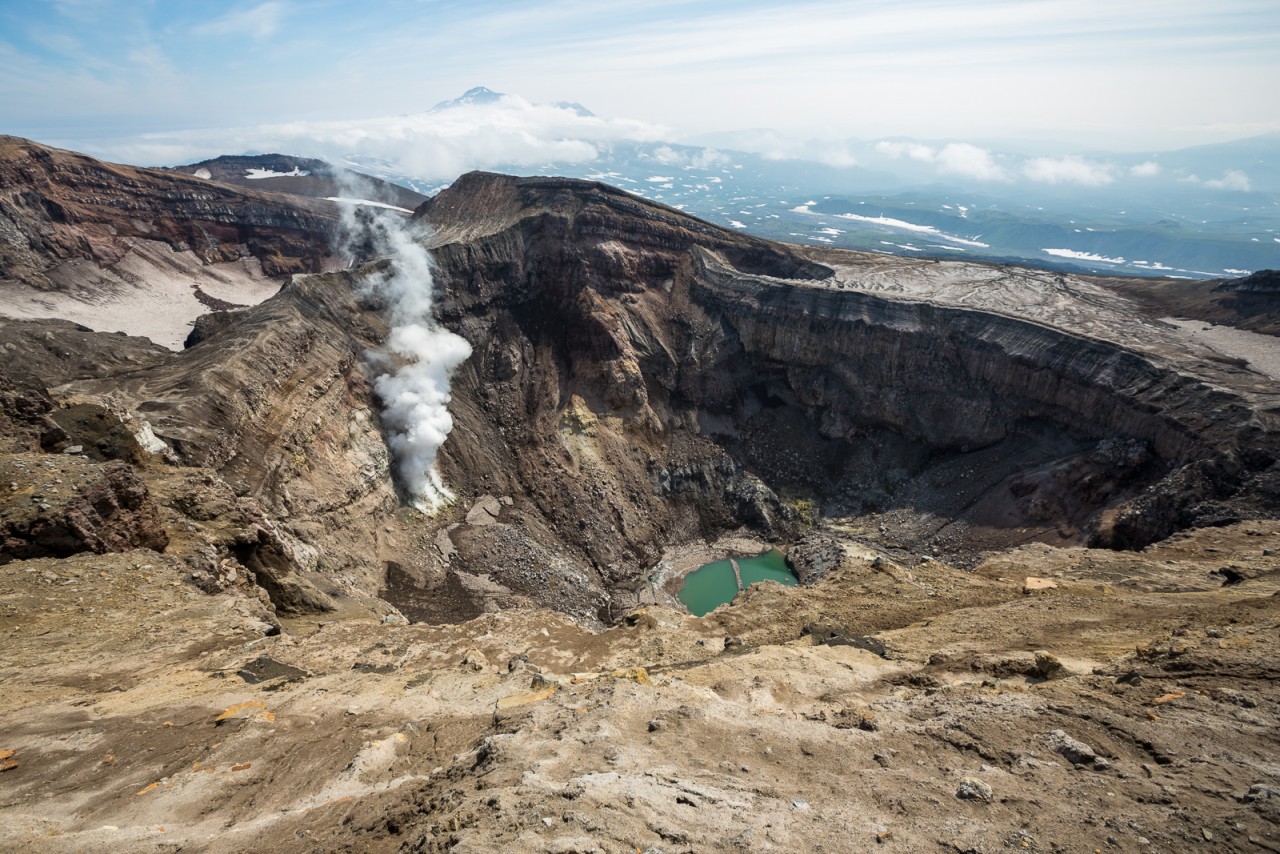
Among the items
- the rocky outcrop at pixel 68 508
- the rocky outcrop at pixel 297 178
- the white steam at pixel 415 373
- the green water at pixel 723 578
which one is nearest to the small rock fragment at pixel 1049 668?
the rocky outcrop at pixel 68 508

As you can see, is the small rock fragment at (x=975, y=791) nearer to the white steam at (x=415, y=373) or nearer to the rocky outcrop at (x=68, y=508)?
the rocky outcrop at (x=68, y=508)

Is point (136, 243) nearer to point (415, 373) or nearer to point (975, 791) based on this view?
point (415, 373)

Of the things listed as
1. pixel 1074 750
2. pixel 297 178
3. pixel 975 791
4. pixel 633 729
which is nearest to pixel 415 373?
pixel 633 729

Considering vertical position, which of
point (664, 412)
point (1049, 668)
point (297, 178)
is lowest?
point (664, 412)

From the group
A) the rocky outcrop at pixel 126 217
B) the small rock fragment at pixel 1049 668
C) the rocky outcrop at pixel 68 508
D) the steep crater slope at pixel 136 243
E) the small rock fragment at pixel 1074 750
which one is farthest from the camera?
the rocky outcrop at pixel 126 217

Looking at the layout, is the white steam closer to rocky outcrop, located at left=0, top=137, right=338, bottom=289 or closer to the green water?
the green water
